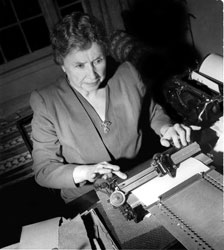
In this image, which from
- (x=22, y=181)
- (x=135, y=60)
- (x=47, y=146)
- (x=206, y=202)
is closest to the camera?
(x=206, y=202)

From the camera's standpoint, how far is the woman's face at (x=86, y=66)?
2029mm

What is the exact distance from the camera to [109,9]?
596 cm

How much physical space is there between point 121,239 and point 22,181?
344cm

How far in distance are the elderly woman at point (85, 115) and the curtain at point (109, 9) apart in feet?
12.3

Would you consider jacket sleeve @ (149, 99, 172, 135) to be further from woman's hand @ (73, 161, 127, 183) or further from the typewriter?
woman's hand @ (73, 161, 127, 183)

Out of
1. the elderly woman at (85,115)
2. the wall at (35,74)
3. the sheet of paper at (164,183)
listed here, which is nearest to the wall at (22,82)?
the wall at (35,74)

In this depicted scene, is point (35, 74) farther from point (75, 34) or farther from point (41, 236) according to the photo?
point (41, 236)

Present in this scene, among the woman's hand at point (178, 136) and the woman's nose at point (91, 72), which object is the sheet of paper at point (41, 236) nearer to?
the woman's hand at point (178, 136)

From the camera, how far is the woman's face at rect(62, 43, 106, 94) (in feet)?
6.66

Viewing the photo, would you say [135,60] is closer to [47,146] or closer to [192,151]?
[47,146]

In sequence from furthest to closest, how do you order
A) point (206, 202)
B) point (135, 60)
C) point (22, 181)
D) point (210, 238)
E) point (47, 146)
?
point (135, 60) → point (22, 181) → point (47, 146) → point (206, 202) → point (210, 238)

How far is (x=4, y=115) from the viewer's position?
6.30 meters

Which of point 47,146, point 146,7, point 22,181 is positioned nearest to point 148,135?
point 47,146

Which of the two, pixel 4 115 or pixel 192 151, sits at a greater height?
pixel 192 151
